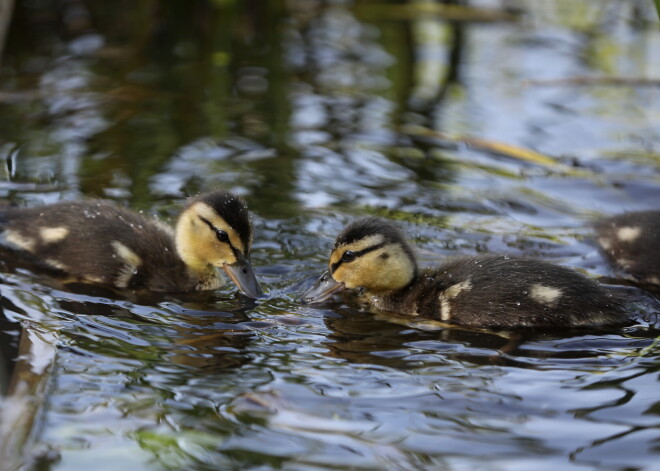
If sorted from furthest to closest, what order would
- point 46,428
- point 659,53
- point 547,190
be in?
point 659,53 → point 547,190 → point 46,428

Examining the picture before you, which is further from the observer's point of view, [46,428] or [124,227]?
[124,227]

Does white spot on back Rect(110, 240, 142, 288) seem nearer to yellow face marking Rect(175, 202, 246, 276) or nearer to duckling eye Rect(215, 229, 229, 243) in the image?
yellow face marking Rect(175, 202, 246, 276)

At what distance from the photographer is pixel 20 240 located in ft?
17.3

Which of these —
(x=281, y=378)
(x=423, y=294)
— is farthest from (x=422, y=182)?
(x=281, y=378)

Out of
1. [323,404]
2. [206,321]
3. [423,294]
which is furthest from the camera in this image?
[423,294]

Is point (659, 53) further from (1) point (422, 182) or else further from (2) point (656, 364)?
(2) point (656, 364)

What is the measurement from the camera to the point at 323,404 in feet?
12.2

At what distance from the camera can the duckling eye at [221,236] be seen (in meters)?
5.05

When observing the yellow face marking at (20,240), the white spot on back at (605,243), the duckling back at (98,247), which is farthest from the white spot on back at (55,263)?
the white spot on back at (605,243)

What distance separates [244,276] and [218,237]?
0.22m

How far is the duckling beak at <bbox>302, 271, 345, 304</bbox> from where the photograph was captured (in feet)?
16.3

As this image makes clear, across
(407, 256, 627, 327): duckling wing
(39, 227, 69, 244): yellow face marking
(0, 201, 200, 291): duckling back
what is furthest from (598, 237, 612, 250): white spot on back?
(39, 227, 69, 244): yellow face marking

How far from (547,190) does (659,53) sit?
3.33 meters

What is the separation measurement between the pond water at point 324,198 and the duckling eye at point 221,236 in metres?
0.27
